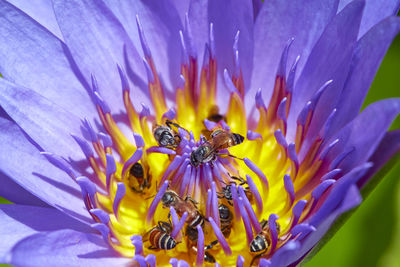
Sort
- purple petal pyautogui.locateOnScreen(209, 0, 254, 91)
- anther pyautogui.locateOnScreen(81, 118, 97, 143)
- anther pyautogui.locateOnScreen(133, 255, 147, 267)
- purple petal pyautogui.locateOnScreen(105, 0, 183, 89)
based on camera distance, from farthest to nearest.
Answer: purple petal pyautogui.locateOnScreen(105, 0, 183, 89)
purple petal pyautogui.locateOnScreen(209, 0, 254, 91)
anther pyautogui.locateOnScreen(81, 118, 97, 143)
anther pyautogui.locateOnScreen(133, 255, 147, 267)

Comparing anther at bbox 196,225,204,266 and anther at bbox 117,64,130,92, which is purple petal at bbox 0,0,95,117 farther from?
anther at bbox 196,225,204,266

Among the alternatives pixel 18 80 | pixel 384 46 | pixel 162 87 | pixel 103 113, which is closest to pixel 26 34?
pixel 18 80

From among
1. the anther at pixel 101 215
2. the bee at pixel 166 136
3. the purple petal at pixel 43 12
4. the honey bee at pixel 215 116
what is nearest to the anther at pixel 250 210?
the bee at pixel 166 136

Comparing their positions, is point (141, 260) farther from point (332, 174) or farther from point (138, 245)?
point (332, 174)

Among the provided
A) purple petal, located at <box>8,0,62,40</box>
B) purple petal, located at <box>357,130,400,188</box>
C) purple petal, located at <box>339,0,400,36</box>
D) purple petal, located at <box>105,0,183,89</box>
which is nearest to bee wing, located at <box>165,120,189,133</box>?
purple petal, located at <box>105,0,183,89</box>

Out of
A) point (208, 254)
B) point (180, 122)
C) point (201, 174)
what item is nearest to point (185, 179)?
point (201, 174)

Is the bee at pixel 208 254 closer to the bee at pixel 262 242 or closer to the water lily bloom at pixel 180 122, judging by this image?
the water lily bloom at pixel 180 122
